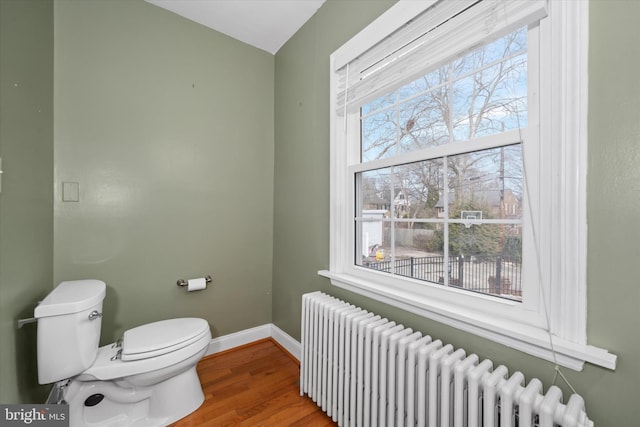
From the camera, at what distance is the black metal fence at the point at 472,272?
3.26ft

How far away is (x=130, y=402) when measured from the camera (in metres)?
1.43

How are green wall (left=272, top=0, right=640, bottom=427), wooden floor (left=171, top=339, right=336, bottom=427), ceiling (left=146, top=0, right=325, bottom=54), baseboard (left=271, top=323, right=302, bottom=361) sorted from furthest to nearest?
baseboard (left=271, top=323, right=302, bottom=361) < ceiling (left=146, top=0, right=325, bottom=54) < wooden floor (left=171, top=339, right=336, bottom=427) < green wall (left=272, top=0, right=640, bottom=427)

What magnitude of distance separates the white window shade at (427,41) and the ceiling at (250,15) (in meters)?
0.63

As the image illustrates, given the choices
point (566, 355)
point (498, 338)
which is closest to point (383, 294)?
point (498, 338)

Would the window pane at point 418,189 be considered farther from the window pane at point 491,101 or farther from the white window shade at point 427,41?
the white window shade at point 427,41

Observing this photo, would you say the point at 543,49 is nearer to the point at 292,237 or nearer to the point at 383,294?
the point at 383,294

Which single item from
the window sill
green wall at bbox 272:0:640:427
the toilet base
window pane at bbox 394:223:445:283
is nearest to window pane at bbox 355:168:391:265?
window pane at bbox 394:223:445:283

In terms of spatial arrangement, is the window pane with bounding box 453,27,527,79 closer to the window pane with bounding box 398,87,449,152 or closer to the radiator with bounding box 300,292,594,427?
the window pane with bounding box 398,87,449,152

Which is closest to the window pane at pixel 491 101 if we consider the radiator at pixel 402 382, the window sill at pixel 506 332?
the window sill at pixel 506 332

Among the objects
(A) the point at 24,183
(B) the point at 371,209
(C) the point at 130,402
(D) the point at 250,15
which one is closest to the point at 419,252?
(B) the point at 371,209

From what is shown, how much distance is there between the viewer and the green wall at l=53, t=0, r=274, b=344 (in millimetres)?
1604

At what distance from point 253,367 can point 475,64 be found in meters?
2.27

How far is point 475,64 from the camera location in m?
1.13

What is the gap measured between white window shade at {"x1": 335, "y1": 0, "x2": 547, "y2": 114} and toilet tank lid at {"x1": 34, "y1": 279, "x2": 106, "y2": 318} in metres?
1.67
